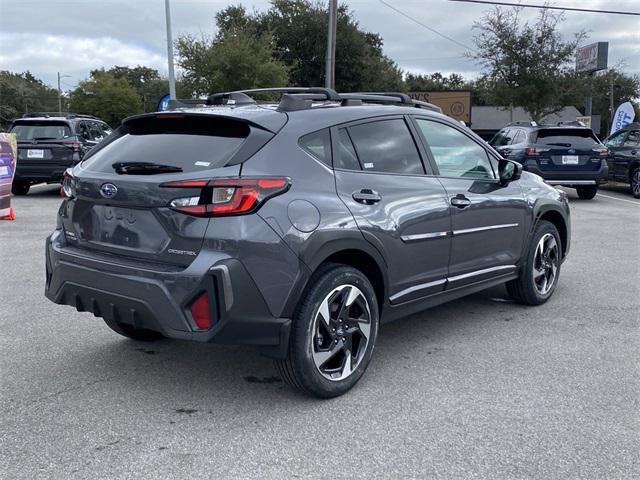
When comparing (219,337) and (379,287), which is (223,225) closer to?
(219,337)

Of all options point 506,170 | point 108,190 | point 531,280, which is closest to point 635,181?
point 531,280

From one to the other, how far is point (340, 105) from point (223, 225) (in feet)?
4.61

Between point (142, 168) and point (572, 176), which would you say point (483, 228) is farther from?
point (572, 176)

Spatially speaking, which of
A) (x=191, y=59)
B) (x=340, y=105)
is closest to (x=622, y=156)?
(x=340, y=105)

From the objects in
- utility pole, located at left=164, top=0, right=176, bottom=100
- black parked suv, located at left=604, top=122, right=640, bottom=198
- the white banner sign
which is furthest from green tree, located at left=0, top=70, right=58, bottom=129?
black parked suv, located at left=604, top=122, right=640, bottom=198

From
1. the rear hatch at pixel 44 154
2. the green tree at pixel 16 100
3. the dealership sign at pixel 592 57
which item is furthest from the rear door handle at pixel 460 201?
the green tree at pixel 16 100

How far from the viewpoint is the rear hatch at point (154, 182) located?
332 cm

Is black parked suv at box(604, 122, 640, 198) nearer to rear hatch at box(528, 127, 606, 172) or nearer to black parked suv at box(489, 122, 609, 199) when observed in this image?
black parked suv at box(489, 122, 609, 199)

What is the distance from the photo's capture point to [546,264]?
5758 millimetres

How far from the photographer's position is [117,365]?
423 centimetres

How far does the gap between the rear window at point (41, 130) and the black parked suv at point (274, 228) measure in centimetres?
1026

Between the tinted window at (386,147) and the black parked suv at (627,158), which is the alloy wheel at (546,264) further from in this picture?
the black parked suv at (627,158)

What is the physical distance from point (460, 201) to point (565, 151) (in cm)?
1005

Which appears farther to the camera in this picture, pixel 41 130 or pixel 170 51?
pixel 170 51
